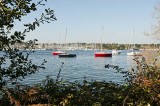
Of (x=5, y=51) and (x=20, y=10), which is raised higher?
(x=20, y=10)

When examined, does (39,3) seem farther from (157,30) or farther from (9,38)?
(157,30)

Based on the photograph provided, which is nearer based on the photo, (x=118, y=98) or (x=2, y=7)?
(x=2, y=7)

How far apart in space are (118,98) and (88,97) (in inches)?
33.5

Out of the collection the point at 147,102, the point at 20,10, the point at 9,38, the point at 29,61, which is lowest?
the point at 147,102

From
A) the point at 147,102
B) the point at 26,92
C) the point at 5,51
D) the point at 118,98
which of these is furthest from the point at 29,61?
the point at 147,102

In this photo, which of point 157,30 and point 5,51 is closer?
point 5,51

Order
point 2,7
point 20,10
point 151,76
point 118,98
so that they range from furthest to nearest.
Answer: point 151,76 → point 118,98 → point 20,10 → point 2,7

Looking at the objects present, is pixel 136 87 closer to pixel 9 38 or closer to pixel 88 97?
pixel 88 97

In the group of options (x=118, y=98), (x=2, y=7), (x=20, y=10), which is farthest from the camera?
(x=118, y=98)

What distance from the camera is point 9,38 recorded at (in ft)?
27.2

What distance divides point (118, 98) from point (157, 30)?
23.4 meters

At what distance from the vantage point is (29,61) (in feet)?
28.2

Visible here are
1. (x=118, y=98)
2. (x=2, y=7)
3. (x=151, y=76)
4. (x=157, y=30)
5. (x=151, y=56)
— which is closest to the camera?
(x=2, y=7)

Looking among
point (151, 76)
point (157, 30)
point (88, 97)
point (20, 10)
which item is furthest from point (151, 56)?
point (157, 30)
